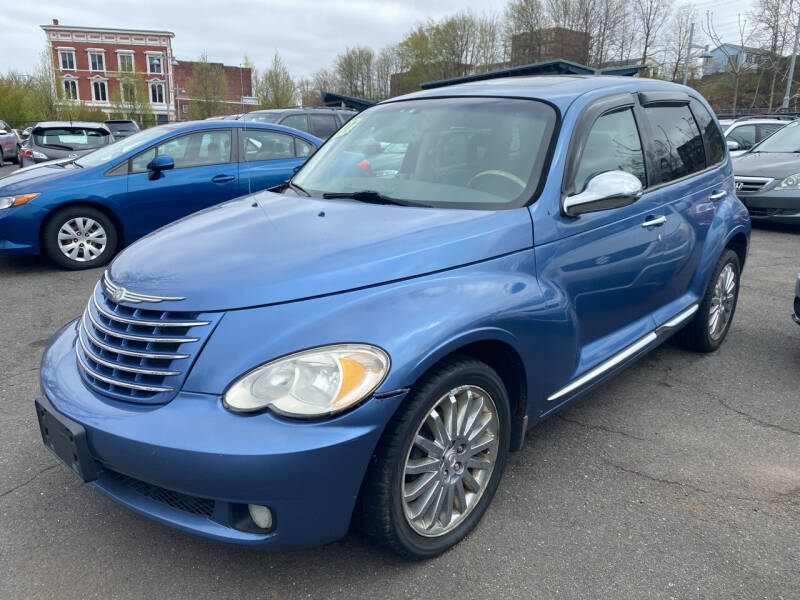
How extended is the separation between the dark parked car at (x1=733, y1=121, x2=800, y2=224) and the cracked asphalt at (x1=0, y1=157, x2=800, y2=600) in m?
6.52

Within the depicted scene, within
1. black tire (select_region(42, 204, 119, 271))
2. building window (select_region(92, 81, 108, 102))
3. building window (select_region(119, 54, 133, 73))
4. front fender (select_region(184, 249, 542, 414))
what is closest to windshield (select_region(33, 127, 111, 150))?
black tire (select_region(42, 204, 119, 271))

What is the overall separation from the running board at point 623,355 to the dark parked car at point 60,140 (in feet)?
42.7

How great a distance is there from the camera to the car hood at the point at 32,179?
647 centimetres

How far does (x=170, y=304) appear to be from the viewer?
2.19 m

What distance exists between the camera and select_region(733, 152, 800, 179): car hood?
369 inches

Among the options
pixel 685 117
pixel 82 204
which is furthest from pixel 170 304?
pixel 82 204

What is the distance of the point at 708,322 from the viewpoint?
14.3 ft

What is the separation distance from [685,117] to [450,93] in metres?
1.64

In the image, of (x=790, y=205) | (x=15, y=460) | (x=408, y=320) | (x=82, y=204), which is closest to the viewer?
(x=408, y=320)

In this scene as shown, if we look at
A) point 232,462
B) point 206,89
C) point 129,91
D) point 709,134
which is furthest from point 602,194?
point 206,89

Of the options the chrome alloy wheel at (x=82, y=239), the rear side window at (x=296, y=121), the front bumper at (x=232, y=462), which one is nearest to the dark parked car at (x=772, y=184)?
the rear side window at (x=296, y=121)

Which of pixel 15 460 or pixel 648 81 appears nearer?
pixel 15 460

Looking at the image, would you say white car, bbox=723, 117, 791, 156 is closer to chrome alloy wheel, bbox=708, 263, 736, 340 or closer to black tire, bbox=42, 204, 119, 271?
chrome alloy wheel, bbox=708, 263, 736, 340

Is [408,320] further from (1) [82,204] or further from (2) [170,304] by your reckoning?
(1) [82,204]
